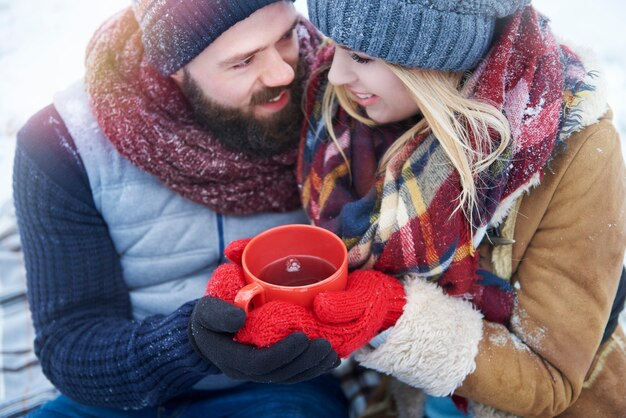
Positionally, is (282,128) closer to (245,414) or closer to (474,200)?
(474,200)

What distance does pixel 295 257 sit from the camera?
1149 millimetres

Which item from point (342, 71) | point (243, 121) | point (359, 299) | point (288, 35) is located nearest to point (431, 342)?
point (359, 299)

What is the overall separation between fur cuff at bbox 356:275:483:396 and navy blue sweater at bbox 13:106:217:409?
463 millimetres

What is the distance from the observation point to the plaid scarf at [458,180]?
1.10m

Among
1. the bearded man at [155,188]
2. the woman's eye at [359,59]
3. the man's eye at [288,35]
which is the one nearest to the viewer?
the woman's eye at [359,59]

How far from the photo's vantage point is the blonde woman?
1.09 meters

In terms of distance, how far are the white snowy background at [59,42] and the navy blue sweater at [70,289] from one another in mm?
1213

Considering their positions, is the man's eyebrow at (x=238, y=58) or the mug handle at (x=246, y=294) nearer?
the mug handle at (x=246, y=294)

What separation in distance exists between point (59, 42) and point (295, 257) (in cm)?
280

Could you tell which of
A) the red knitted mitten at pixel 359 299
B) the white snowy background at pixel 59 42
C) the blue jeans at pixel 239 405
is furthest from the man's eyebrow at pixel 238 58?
the white snowy background at pixel 59 42

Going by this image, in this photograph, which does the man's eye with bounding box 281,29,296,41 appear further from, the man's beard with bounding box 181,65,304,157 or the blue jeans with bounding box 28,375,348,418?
the blue jeans with bounding box 28,375,348,418

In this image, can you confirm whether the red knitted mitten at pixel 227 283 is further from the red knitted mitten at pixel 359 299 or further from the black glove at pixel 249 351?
the red knitted mitten at pixel 359 299

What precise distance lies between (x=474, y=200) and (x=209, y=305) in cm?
54

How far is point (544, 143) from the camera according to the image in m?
1.08
